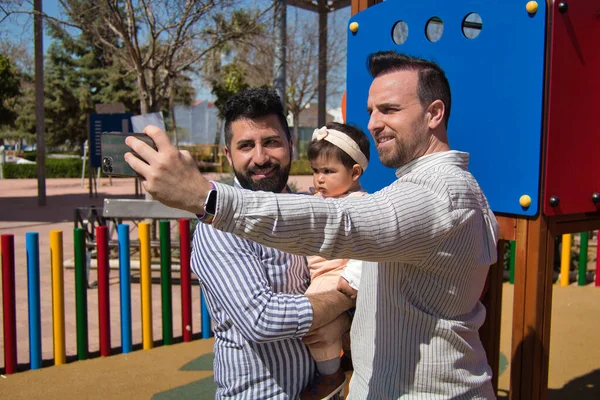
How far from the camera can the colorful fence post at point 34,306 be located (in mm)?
4508

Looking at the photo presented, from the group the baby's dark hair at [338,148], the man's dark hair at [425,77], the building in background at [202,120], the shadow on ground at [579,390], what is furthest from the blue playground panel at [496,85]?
the building in background at [202,120]

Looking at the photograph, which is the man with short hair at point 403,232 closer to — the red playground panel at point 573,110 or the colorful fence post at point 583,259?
the red playground panel at point 573,110

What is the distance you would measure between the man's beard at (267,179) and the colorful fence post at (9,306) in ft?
10.0

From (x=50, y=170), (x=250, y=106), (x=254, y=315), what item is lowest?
(x=50, y=170)

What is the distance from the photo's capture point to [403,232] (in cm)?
124

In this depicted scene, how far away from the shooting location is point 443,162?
1.52 meters

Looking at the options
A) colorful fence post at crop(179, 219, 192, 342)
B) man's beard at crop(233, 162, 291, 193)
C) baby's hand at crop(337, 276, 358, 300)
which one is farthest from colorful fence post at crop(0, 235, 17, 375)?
baby's hand at crop(337, 276, 358, 300)

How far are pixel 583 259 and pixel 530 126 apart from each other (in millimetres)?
5527

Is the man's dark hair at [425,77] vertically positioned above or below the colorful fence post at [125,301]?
above

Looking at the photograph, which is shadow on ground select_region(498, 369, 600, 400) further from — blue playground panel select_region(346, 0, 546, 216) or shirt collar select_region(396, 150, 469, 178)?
shirt collar select_region(396, 150, 469, 178)

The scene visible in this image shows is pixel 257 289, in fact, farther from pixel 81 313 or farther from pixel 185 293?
pixel 185 293

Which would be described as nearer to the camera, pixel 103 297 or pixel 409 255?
pixel 409 255

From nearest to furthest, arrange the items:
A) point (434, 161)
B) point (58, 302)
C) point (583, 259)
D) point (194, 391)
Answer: point (434, 161)
point (194, 391)
point (58, 302)
point (583, 259)

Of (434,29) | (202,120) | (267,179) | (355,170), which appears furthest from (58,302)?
(202,120)
